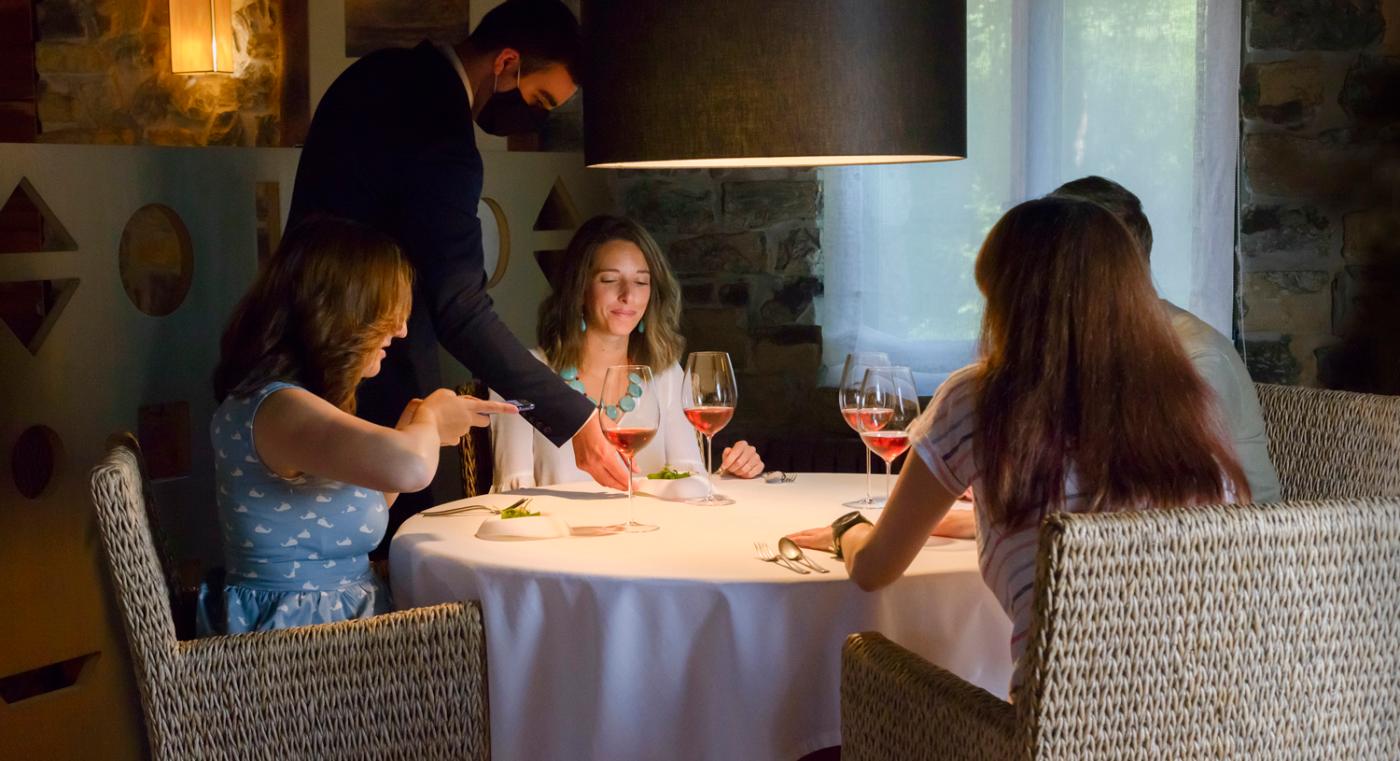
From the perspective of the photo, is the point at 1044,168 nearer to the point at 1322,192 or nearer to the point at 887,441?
the point at 1322,192

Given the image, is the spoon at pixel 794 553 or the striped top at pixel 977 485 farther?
the spoon at pixel 794 553

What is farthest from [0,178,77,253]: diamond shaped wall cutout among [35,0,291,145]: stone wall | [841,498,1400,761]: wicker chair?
[841,498,1400,761]: wicker chair

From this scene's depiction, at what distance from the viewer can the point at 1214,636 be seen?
1422mm

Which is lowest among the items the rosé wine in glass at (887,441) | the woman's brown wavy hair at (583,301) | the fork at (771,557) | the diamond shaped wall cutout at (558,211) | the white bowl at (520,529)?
the fork at (771,557)

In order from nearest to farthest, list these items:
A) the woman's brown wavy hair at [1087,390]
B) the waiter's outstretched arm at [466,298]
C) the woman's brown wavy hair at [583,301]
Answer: the woman's brown wavy hair at [1087,390]
the waiter's outstretched arm at [466,298]
the woman's brown wavy hair at [583,301]

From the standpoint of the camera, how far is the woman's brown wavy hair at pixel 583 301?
3113 millimetres

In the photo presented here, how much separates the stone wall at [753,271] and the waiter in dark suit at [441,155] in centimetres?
150

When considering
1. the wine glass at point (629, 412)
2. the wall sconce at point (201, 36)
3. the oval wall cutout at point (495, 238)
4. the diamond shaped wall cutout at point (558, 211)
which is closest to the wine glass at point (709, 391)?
the wine glass at point (629, 412)

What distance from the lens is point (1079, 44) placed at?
13.2ft

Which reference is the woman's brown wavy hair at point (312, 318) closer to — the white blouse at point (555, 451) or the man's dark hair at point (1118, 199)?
the white blouse at point (555, 451)

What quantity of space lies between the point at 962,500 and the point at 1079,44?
211cm

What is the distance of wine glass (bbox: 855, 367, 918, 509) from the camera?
209cm

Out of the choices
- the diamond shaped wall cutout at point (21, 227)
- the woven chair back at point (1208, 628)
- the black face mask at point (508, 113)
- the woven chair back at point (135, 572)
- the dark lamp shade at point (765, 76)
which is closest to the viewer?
the woven chair back at point (1208, 628)

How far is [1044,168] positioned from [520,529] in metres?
2.49
